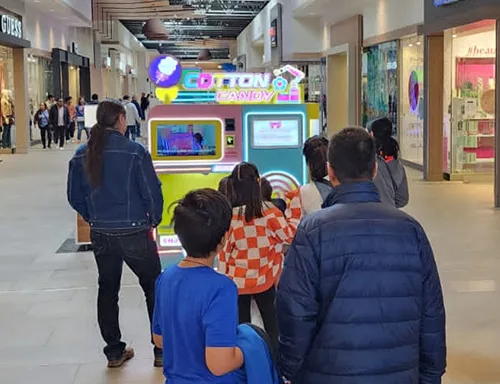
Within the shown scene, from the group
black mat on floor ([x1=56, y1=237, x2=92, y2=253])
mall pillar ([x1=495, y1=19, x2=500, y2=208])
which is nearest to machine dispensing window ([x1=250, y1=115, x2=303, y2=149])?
black mat on floor ([x1=56, y1=237, x2=92, y2=253])

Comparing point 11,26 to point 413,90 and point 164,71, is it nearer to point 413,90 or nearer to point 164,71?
point 413,90

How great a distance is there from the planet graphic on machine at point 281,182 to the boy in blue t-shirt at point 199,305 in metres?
3.62

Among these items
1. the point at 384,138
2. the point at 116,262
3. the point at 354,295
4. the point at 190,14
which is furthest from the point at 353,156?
the point at 190,14

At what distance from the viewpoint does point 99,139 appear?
3789 mm

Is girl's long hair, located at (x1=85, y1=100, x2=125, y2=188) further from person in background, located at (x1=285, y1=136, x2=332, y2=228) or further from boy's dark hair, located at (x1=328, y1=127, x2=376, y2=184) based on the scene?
boy's dark hair, located at (x1=328, y1=127, x2=376, y2=184)

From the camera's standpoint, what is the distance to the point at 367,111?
18156 millimetres

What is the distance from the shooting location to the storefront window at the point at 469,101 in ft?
40.6

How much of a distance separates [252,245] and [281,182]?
2.34m

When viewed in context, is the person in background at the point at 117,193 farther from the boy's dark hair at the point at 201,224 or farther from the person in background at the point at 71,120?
the person in background at the point at 71,120

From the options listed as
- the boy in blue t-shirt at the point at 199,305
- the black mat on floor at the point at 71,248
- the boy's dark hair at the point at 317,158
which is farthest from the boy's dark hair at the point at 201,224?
the black mat on floor at the point at 71,248

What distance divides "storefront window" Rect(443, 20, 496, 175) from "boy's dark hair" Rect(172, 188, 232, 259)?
10.7m

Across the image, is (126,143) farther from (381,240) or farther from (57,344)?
(381,240)

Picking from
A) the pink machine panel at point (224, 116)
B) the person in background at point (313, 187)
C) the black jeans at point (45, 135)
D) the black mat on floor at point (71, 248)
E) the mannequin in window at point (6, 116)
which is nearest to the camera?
the person in background at point (313, 187)

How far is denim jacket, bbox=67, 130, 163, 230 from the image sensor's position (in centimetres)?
379
